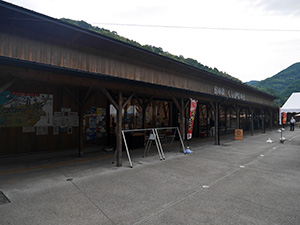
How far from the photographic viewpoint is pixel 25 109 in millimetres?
7852

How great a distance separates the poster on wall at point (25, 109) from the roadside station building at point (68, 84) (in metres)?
0.03

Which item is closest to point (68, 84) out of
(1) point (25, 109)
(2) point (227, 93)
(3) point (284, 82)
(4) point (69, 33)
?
(4) point (69, 33)

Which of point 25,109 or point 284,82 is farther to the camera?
point 284,82

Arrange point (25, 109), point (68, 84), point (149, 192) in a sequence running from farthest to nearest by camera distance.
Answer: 1. point (25, 109)
2. point (68, 84)
3. point (149, 192)

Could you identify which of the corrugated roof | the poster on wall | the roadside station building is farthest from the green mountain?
A: the poster on wall

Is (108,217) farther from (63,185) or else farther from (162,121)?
(162,121)

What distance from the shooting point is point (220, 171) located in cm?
604

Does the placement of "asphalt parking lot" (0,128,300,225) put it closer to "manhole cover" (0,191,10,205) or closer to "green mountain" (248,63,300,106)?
"manhole cover" (0,191,10,205)

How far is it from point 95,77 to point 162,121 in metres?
8.85

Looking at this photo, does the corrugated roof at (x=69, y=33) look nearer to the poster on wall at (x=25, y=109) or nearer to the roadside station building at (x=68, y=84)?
the roadside station building at (x=68, y=84)

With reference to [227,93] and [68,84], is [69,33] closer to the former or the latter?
[68,84]

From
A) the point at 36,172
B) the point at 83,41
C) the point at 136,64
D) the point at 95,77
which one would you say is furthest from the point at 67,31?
the point at 36,172

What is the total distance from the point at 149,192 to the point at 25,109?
22.7 ft

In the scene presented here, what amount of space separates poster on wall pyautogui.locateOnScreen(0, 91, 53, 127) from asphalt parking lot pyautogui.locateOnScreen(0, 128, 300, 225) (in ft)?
5.34
